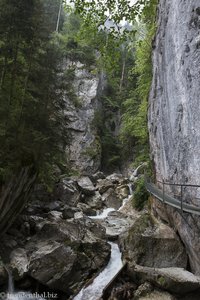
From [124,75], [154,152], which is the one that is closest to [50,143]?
[154,152]

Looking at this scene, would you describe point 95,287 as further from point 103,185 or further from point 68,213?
point 103,185

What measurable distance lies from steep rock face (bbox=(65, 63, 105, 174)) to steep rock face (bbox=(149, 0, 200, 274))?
14437mm

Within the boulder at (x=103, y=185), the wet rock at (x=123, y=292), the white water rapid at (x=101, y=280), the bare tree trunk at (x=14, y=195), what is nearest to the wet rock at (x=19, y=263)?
the bare tree trunk at (x=14, y=195)

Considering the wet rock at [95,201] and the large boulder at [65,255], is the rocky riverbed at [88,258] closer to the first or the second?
the large boulder at [65,255]

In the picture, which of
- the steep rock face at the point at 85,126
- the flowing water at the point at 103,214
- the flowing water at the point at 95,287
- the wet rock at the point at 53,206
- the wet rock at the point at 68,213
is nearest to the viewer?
the flowing water at the point at 95,287

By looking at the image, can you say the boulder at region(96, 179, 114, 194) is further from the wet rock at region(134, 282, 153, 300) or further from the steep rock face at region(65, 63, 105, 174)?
the wet rock at region(134, 282, 153, 300)

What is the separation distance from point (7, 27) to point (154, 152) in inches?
316

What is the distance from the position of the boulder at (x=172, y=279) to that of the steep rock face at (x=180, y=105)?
653mm

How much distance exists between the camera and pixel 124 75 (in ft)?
120

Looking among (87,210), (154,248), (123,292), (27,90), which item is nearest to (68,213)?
(87,210)

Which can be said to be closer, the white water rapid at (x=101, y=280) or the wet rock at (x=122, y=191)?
the white water rapid at (x=101, y=280)

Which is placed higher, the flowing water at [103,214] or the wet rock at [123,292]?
the flowing water at [103,214]

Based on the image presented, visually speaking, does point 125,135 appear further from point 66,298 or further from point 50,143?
point 66,298

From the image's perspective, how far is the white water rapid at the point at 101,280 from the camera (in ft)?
27.6
